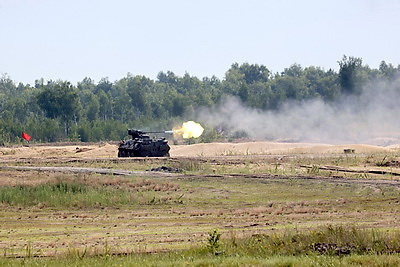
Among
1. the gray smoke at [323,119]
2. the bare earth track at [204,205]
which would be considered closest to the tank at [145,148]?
the bare earth track at [204,205]

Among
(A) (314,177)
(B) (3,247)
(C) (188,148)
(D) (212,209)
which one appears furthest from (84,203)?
(C) (188,148)

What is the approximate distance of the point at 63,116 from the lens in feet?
379

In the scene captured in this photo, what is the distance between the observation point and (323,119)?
368 ft

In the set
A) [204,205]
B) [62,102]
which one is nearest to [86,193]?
[204,205]

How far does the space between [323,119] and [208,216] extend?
3318 inches

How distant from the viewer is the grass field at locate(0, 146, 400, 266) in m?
19.8

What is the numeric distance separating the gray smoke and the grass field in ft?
178

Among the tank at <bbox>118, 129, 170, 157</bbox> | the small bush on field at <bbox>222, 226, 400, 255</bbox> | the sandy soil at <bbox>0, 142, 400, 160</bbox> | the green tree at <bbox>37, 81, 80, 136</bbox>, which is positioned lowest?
the sandy soil at <bbox>0, 142, 400, 160</bbox>

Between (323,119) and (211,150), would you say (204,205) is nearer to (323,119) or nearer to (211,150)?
(211,150)

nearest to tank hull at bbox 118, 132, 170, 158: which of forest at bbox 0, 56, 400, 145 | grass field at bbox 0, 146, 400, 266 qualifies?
grass field at bbox 0, 146, 400, 266

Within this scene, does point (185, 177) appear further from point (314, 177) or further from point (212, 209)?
point (212, 209)

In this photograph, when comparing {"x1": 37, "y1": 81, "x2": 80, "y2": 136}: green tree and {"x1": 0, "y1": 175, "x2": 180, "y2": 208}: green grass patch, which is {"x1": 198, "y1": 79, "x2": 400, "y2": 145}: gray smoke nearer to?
{"x1": 37, "y1": 81, "x2": 80, "y2": 136}: green tree

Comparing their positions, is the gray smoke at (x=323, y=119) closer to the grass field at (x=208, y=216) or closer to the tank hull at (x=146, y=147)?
the tank hull at (x=146, y=147)

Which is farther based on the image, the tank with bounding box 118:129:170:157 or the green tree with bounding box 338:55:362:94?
the green tree with bounding box 338:55:362:94
